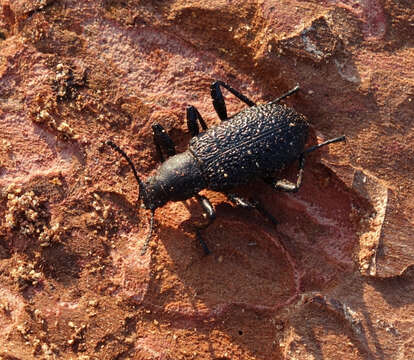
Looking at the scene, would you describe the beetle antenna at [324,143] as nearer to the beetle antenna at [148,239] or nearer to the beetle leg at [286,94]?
the beetle leg at [286,94]

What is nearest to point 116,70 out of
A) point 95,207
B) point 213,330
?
point 95,207

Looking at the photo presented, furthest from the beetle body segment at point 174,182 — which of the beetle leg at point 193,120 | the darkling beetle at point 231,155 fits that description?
the beetle leg at point 193,120

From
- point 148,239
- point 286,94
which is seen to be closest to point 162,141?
point 148,239

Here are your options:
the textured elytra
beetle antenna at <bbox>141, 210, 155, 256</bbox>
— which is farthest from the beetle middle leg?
beetle antenna at <bbox>141, 210, 155, 256</bbox>

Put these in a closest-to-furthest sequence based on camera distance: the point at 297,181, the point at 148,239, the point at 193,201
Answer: the point at 148,239, the point at 297,181, the point at 193,201

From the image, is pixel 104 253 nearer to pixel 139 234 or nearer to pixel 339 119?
pixel 139 234

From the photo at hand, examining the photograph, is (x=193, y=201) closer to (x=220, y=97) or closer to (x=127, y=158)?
(x=127, y=158)

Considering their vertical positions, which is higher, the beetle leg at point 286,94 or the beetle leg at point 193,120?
the beetle leg at point 193,120
